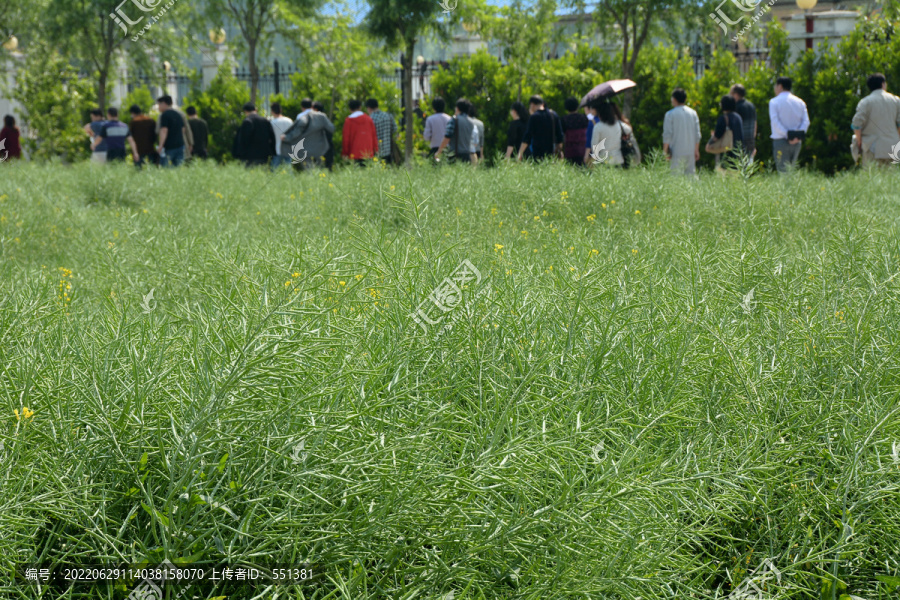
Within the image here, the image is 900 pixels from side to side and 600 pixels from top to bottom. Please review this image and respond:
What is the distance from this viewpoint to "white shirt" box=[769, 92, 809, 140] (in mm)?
11102

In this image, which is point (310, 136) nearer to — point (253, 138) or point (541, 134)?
point (253, 138)

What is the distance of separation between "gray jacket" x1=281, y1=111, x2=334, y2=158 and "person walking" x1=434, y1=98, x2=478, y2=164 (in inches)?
82.5

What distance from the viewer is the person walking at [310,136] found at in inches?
494

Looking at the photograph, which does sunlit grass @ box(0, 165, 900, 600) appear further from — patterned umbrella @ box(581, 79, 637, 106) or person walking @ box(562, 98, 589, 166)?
patterned umbrella @ box(581, 79, 637, 106)

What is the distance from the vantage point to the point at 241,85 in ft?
63.6

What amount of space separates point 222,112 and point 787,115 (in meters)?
12.3

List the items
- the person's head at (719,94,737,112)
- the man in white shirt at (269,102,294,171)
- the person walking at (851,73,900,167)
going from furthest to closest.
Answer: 1. the man in white shirt at (269,102,294,171)
2. the person's head at (719,94,737,112)
3. the person walking at (851,73,900,167)

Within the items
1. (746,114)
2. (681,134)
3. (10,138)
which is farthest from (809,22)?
(10,138)

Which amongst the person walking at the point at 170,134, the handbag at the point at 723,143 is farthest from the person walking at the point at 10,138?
the handbag at the point at 723,143

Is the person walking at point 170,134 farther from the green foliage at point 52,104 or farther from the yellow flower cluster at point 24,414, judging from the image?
the yellow flower cluster at point 24,414

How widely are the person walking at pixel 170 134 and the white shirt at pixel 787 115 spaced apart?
823 centimetres

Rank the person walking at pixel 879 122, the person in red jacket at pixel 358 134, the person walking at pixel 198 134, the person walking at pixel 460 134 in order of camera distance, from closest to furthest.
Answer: the person walking at pixel 879 122 → the person walking at pixel 460 134 → the person in red jacket at pixel 358 134 → the person walking at pixel 198 134

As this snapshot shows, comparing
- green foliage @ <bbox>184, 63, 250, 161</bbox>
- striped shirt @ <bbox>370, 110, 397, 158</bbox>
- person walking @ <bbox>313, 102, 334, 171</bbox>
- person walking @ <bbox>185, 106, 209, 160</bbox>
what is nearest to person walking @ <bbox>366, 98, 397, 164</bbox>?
striped shirt @ <bbox>370, 110, 397, 158</bbox>

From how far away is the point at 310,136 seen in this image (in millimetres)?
12617
